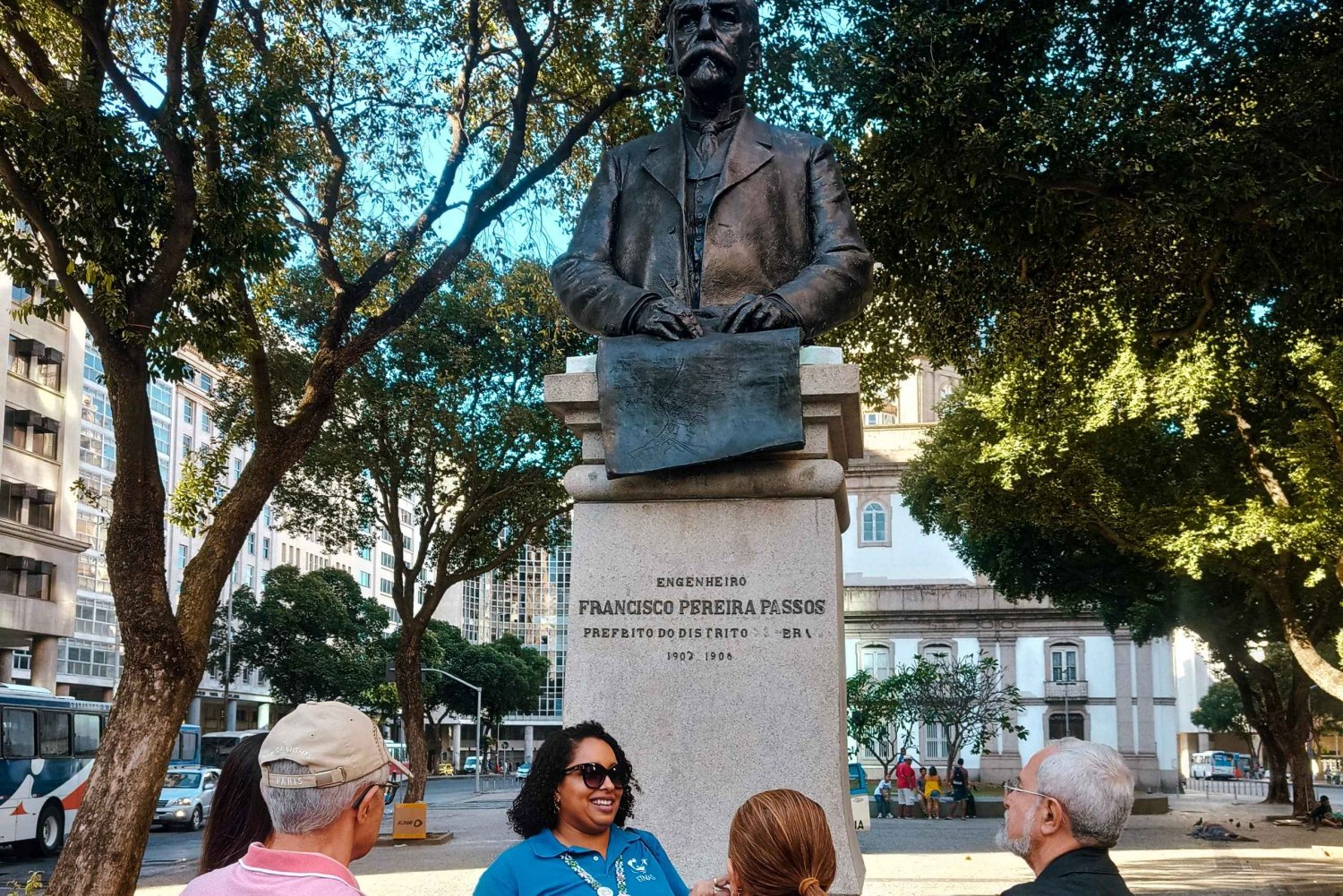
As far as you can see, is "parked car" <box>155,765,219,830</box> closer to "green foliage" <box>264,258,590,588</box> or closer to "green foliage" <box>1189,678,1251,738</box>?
"green foliage" <box>264,258,590,588</box>

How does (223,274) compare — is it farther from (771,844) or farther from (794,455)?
(771,844)

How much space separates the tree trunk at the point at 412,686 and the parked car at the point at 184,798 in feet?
23.9

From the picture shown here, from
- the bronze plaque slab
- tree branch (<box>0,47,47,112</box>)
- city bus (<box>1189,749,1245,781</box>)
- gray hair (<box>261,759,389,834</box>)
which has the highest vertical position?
tree branch (<box>0,47,47,112</box>)

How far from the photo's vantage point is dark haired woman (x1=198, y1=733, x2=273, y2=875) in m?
2.73

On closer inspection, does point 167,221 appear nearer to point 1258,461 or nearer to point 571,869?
point 571,869

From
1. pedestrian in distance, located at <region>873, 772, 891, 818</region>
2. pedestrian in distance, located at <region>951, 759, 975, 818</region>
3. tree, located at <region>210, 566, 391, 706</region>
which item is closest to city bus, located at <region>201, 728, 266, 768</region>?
tree, located at <region>210, 566, 391, 706</region>

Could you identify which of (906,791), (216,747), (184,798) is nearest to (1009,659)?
(906,791)

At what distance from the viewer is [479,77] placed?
16.0m

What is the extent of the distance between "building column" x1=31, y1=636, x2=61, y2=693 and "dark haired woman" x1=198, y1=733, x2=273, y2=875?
3924 centimetres

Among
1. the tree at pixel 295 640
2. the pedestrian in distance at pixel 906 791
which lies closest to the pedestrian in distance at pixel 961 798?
the pedestrian in distance at pixel 906 791

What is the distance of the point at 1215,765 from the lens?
86.8m

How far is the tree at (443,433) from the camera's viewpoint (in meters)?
23.9

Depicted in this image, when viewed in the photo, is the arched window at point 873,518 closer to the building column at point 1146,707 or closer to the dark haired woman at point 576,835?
the building column at point 1146,707

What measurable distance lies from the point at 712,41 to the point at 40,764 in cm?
2228
